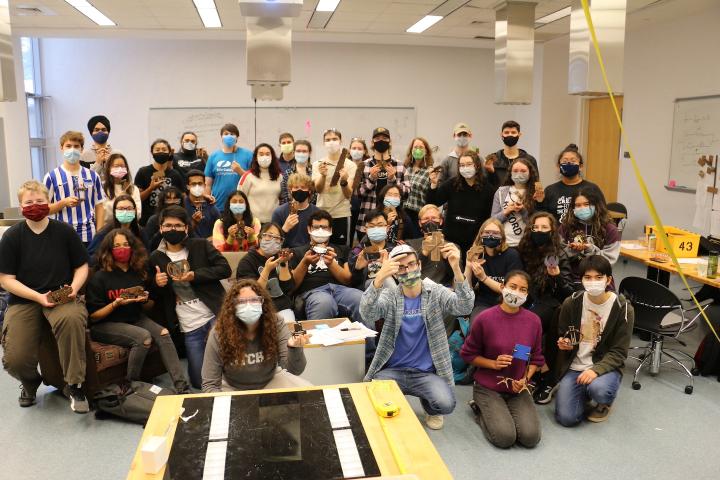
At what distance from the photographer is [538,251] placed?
15.0 feet

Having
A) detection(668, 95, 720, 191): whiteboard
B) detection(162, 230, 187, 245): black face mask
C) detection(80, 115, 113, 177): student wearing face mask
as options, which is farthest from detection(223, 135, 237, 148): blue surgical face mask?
detection(668, 95, 720, 191): whiteboard

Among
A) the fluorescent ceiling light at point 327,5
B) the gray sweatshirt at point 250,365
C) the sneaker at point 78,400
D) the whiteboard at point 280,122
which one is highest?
the fluorescent ceiling light at point 327,5

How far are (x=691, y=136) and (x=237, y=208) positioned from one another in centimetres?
603

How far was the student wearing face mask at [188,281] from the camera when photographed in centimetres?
436

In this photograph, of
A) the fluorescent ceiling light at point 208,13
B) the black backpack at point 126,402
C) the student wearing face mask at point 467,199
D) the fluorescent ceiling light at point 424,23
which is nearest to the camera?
the black backpack at point 126,402

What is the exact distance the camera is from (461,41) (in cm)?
989

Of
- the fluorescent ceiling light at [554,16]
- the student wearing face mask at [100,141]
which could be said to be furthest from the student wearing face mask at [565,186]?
the student wearing face mask at [100,141]

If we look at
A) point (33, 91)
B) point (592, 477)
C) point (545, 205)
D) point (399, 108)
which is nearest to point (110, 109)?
point (33, 91)

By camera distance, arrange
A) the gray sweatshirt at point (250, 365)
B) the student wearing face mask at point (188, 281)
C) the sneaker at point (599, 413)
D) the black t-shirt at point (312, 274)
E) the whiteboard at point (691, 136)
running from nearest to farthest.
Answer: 1. the gray sweatshirt at point (250, 365)
2. the sneaker at point (599, 413)
3. the student wearing face mask at point (188, 281)
4. the black t-shirt at point (312, 274)
5. the whiteboard at point (691, 136)

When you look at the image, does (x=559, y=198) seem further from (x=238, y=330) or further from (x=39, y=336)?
(x=39, y=336)

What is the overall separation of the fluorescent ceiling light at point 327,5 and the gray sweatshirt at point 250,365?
190 inches

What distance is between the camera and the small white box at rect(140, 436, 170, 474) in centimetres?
222

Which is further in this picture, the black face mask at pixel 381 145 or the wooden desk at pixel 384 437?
the black face mask at pixel 381 145

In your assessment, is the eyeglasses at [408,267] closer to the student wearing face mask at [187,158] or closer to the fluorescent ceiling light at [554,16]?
the student wearing face mask at [187,158]
